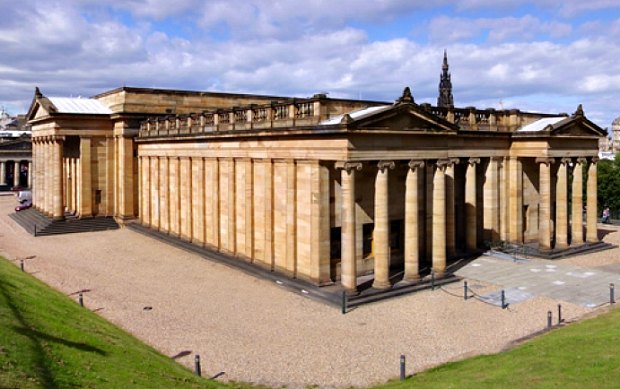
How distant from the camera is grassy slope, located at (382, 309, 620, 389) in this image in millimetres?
15172

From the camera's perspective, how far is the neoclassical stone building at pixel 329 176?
2902 centimetres

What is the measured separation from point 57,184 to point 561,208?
4539 cm

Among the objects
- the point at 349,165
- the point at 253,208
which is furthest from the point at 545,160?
the point at 253,208

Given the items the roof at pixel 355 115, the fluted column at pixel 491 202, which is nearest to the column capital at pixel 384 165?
the roof at pixel 355 115

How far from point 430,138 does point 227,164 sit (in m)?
14.5

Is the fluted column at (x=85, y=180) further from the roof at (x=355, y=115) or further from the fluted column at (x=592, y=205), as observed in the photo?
the fluted column at (x=592, y=205)

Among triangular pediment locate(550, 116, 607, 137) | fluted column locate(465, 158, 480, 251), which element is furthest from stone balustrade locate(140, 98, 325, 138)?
triangular pediment locate(550, 116, 607, 137)

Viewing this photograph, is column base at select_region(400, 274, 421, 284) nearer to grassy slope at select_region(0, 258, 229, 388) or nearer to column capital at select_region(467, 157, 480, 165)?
column capital at select_region(467, 157, 480, 165)

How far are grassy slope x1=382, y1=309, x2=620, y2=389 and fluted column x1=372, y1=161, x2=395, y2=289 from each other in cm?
903

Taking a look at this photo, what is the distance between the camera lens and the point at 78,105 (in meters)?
57.6

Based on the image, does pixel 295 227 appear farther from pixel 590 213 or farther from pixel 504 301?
pixel 590 213

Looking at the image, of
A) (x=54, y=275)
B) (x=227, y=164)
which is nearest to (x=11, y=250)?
(x=54, y=275)

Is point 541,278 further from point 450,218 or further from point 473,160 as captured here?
point 473,160

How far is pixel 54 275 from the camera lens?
33344 mm
